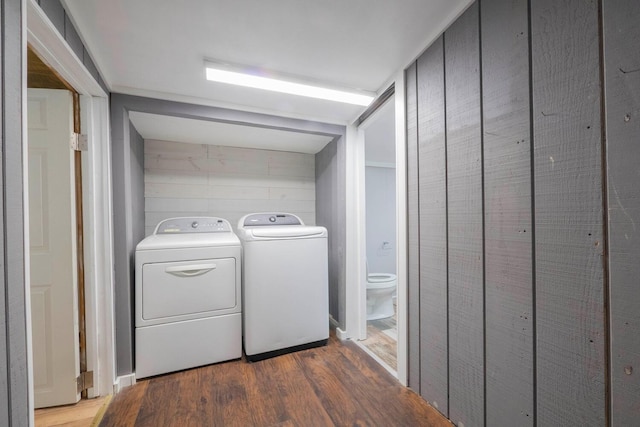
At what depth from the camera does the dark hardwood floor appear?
1.45m

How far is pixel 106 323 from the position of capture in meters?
1.70

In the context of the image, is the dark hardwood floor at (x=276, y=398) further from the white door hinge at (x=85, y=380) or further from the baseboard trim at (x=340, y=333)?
the baseboard trim at (x=340, y=333)

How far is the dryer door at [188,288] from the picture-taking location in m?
1.85

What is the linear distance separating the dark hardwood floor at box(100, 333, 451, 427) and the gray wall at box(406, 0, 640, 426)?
0.29m

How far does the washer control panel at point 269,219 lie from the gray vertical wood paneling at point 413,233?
1278 millimetres

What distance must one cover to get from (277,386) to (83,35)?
2.35m

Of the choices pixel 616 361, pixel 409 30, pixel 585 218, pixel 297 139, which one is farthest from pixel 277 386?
pixel 409 30

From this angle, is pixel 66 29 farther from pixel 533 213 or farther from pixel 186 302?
pixel 533 213

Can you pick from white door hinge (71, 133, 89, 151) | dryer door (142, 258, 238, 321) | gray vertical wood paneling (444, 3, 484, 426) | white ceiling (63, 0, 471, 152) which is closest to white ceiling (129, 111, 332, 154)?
white ceiling (63, 0, 471, 152)

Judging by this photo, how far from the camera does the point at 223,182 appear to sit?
2801 millimetres

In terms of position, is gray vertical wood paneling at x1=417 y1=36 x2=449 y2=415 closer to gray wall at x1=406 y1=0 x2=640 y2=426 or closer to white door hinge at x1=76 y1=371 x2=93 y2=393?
gray wall at x1=406 y1=0 x2=640 y2=426

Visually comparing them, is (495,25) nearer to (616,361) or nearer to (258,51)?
(258,51)

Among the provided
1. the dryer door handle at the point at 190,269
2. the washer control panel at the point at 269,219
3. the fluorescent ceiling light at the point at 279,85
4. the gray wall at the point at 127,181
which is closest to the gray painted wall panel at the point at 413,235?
the fluorescent ceiling light at the point at 279,85

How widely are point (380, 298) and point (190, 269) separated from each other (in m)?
2.12
